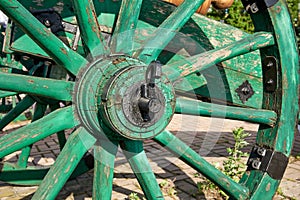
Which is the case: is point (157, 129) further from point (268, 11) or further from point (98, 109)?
point (268, 11)

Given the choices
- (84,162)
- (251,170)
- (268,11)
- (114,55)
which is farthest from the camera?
(84,162)

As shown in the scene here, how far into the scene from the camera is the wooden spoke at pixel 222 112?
57.4 inches

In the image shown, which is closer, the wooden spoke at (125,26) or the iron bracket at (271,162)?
the wooden spoke at (125,26)

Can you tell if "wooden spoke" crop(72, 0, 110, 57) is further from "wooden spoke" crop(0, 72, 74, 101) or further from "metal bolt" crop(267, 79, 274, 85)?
"metal bolt" crop(267, 79, 274, 85)

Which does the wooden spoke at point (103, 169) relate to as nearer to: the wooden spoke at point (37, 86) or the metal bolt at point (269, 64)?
the wooden spoke at point (37, 86)

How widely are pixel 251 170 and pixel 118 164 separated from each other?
1613mm

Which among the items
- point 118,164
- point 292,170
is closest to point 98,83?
point 118,164

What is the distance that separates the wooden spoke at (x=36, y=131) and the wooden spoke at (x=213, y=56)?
18.0 inches

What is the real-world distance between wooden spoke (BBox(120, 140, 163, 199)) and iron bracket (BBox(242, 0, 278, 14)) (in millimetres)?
808

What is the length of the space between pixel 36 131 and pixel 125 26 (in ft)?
1.80

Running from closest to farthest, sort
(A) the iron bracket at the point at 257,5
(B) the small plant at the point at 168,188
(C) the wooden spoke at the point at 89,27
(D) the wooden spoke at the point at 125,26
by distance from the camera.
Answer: (C) the wooden spoke at the point at 89,27 → (D) the wooden spoke at the point at 125,26 → (A) the iron bracket at the point at 257,5 → (B) the small plant at the point at 168,188

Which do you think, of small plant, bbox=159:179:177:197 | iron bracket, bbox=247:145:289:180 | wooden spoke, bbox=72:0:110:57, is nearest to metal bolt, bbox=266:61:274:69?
iron bracket, bbox=247:145:289:180

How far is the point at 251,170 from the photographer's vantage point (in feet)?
5.33

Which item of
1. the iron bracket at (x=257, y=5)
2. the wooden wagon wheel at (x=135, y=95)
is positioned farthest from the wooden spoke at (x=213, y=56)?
the iron bracket at (x=257, y=5)
